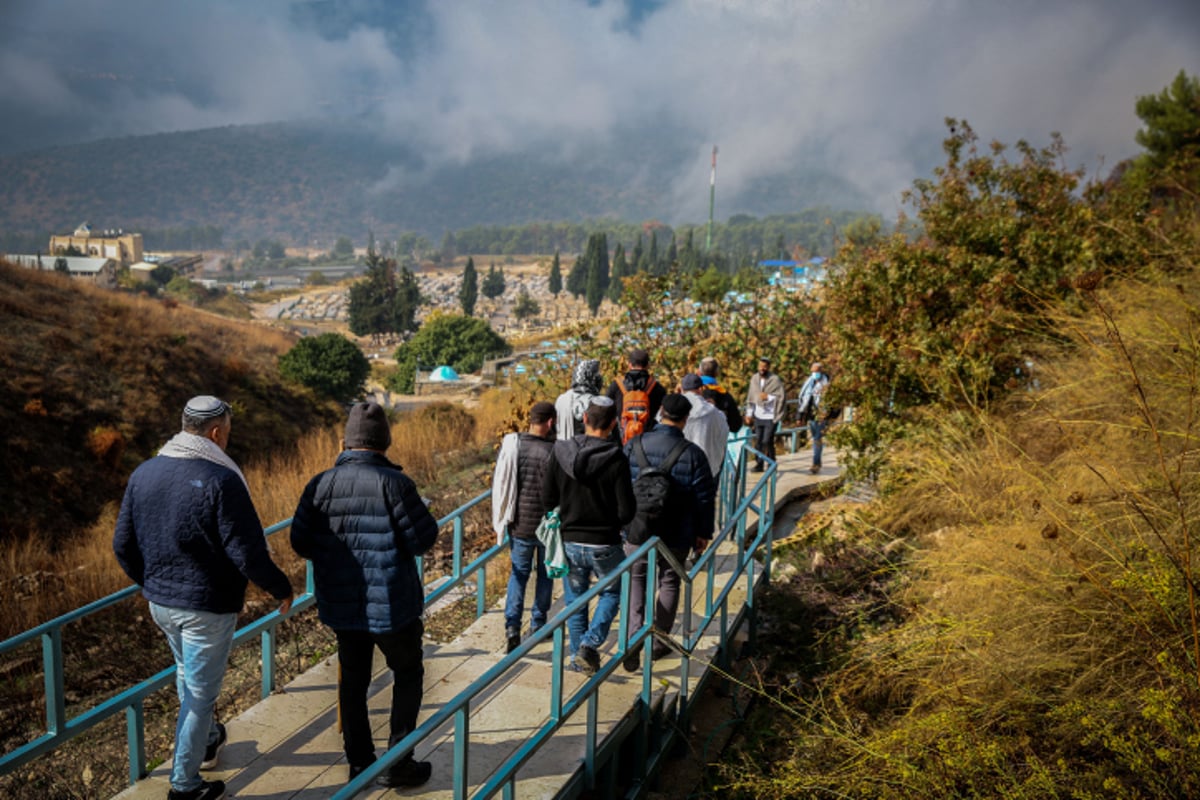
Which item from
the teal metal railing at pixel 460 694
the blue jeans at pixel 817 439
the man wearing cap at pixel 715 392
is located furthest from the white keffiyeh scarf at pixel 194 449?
the blue jeans at pixel 817 439

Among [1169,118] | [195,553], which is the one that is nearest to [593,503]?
[195,553]

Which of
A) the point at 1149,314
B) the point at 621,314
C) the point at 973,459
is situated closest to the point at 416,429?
the point at 621,314

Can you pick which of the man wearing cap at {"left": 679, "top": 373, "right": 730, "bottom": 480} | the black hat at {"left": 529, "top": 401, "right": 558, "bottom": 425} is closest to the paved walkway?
the black hat at {"left": 529, "top": 401, "right": 558, "bottom": 425}

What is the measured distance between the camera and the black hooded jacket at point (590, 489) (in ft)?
14.2

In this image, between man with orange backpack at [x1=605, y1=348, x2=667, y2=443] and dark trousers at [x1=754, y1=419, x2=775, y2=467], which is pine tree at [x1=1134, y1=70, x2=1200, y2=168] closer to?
dark trousers at [x1=754, y1=419, x2=775, y2=467]

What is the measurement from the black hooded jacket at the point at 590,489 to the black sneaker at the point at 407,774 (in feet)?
4.70

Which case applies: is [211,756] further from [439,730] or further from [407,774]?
[439,730]

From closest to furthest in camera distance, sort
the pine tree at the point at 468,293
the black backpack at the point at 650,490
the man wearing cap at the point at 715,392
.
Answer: the black backpack at the point at 650,490
the man wearing cap at the point at 715,392
the pine tree at the point at 468,293

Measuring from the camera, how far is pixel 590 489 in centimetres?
440

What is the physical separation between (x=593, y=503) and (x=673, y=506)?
633 mm

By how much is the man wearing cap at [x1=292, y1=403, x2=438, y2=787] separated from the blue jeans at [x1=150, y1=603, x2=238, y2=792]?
16.5 inches

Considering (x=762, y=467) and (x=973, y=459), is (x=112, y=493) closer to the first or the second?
(x=762, y=467)

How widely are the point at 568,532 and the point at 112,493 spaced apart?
53.7 ft

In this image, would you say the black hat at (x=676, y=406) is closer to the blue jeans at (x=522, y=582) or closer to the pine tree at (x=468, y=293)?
the blue jeans at (x=522, y=582)
